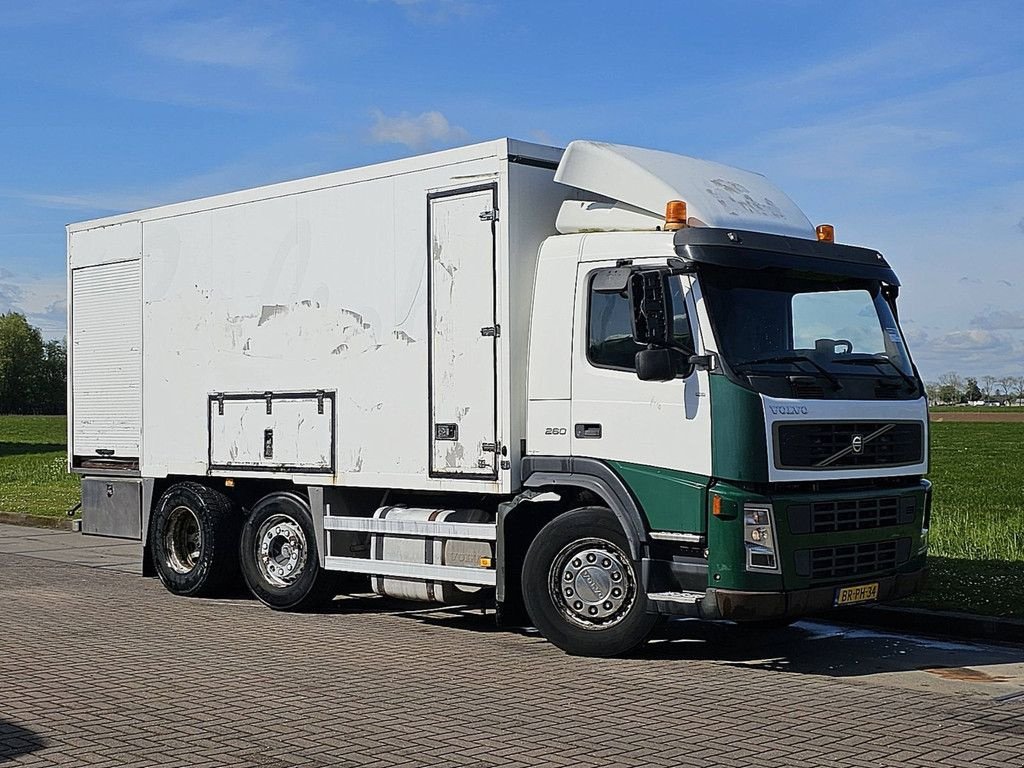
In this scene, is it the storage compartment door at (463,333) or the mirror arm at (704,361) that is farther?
the storage compartment door at (463,333)

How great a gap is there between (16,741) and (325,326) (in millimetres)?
5497

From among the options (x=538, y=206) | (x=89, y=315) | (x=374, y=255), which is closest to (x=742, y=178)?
(x=538, y=206)

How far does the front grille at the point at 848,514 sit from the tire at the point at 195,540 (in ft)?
19.7

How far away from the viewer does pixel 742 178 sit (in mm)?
11031

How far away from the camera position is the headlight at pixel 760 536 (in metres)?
9.05

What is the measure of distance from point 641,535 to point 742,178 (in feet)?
10.7

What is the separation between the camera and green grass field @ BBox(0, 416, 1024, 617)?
39.7 ft

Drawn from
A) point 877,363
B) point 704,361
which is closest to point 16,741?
point 704,361

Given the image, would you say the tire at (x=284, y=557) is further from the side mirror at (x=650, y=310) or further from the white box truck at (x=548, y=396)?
the side mirror at (x=650, y=310)

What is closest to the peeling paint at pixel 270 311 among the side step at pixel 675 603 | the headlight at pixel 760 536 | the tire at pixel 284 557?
the tire at pixel 284 557

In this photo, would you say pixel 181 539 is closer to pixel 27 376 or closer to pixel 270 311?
pixel 270 311

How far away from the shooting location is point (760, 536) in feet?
29.8

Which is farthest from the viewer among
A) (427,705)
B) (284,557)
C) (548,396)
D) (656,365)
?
(284,557)

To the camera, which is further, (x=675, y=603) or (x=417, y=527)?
(x=417, y=527)
